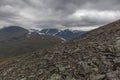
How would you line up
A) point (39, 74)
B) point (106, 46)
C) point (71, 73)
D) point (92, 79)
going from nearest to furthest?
point (92, 79) < point (71, 73) < point (39, 74) < point (106, 46)

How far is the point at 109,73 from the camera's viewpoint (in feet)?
64.4

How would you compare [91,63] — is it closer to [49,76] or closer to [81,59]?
[81,59]

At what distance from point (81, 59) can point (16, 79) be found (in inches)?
337

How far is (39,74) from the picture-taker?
2472 cm

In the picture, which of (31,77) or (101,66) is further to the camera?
(31,77)

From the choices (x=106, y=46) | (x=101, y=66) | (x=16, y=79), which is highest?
(x=106, y=46)

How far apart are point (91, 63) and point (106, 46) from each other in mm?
5161

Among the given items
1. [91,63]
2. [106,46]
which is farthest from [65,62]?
[106,46]

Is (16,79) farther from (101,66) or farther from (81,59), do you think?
(101,66)

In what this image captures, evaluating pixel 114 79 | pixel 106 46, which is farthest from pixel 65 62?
pixel 114 79

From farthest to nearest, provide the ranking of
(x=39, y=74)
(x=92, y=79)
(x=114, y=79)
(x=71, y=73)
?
1. (x=39, y=74)
2. (x=71, y=73)
3. (x=92, y=79)
4. (x=114, y=79)

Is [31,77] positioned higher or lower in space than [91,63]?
lower

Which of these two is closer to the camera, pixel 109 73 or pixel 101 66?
pixel 109 73

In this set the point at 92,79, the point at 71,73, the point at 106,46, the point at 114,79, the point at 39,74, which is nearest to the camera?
the point at 114,79
